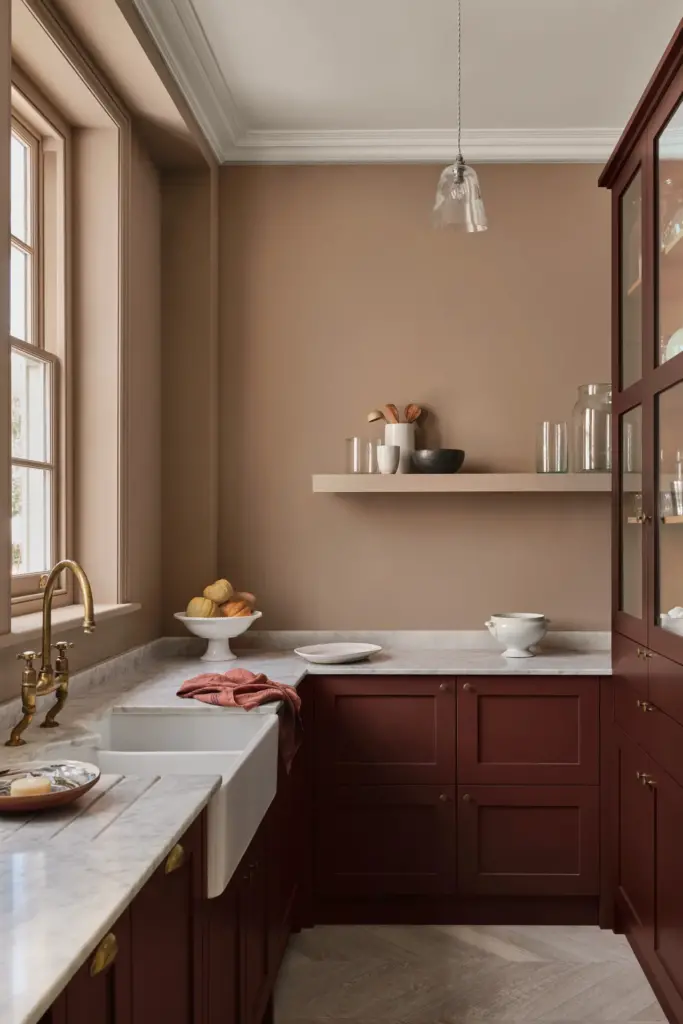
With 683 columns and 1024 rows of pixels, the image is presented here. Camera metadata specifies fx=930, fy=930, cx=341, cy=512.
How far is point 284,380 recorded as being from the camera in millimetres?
3637

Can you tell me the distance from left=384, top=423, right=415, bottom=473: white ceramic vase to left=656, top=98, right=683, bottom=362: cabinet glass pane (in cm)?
119

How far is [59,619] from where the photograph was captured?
95.7 inches

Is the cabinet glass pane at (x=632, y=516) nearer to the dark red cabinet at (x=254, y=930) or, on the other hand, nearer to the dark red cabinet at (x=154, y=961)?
the dark red cabinet at (x=254, y=930)

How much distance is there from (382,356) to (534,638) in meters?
1.23

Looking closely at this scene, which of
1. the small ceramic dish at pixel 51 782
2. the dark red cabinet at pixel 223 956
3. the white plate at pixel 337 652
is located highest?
the small ceramic dish at pixel 51 782

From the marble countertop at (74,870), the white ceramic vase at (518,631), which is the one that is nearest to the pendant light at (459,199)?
the white ceramic vase at (518,631)

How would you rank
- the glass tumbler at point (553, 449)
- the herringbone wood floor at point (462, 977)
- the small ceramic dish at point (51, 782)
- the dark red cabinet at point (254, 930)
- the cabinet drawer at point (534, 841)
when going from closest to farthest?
the small ceramic dish at point (51, 782), the dark red cabinet at point (254, 930), the herringbone wood floor at point (462, 977), the cabinet drawer at point (534, 841), the glass tumbler at point (553, 449)

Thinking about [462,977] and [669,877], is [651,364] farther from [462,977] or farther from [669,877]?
[462,977]

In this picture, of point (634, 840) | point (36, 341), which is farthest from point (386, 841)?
point (36, 341)

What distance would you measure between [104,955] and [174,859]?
31cm

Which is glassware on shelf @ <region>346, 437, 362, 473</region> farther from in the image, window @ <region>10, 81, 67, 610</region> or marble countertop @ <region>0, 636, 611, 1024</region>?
marble countertop @ <region>0, 636, 611, 1024</region>

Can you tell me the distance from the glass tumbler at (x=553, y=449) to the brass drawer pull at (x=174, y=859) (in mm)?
2335

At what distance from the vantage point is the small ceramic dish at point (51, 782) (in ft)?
4.58

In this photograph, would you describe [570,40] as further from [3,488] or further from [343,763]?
[343,763]
